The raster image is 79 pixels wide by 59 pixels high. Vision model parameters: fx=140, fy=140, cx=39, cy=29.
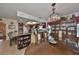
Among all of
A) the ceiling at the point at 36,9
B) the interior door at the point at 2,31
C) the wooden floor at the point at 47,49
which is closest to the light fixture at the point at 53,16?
the ceiling at the point at 36,9

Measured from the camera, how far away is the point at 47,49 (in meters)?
2.03

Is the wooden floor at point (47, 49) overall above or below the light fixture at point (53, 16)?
below

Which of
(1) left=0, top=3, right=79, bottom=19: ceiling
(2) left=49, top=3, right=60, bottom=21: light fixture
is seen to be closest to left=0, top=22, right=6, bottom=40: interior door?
(1) left=0, top=3, right=79, bottom=19: ceiling

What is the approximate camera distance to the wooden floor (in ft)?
6.58

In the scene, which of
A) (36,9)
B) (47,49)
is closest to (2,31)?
(36,9)

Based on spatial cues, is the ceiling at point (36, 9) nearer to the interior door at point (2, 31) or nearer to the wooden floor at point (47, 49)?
the interior door at point (2, 31)

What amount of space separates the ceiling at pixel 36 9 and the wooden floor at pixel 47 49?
419 millimetres

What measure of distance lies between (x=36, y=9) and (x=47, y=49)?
60cm

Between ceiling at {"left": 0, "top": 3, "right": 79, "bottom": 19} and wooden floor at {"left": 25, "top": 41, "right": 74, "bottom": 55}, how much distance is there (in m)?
0.42

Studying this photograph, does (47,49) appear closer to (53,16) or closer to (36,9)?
(53,16)

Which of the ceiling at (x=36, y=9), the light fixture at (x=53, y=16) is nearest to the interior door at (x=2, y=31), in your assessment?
the ceiling at (x=36, y=9)

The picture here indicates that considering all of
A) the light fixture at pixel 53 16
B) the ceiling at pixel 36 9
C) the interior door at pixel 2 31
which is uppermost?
the ceiling at pixel 36 9

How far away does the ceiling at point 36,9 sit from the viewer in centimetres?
198

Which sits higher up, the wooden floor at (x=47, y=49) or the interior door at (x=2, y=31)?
the interior door at (x=2, y=31)
